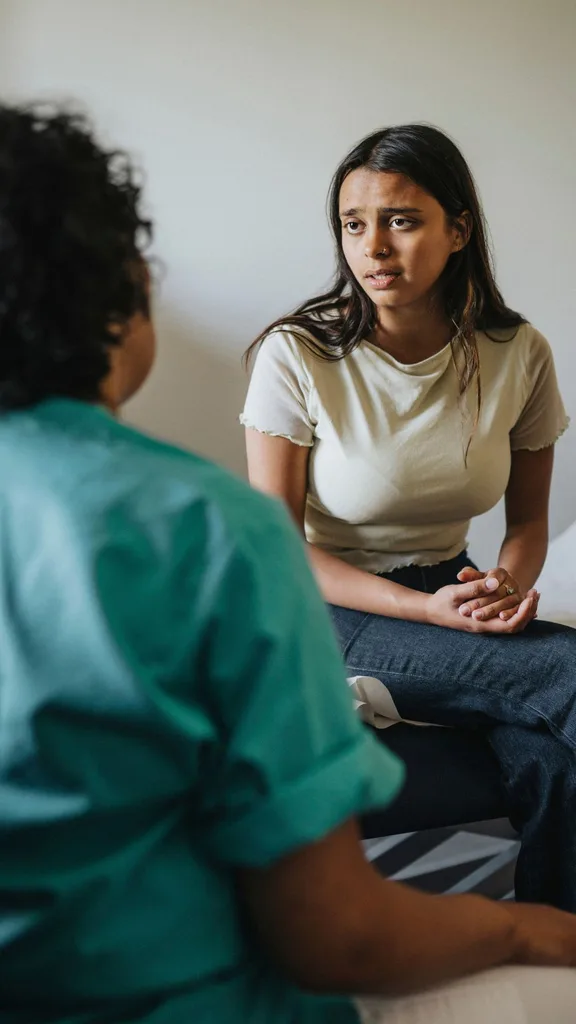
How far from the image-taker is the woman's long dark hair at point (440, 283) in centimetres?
150

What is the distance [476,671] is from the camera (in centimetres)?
134

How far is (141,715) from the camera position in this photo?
516 mm

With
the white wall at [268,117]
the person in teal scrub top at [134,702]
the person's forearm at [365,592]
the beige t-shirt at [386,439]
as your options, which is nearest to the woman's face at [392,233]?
the beige t-shirt at [386,439]

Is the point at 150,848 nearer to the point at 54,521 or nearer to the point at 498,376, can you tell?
the point at 54,521

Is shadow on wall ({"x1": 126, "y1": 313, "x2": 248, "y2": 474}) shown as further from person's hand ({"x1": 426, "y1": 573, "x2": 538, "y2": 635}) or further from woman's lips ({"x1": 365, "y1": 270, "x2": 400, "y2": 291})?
person's hand ({"x1": 426, "y1": 573, "x2": 538, "y2": 635})

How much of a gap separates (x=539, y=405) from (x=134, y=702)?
4.22 feet

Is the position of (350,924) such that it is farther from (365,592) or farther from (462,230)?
(462,230)

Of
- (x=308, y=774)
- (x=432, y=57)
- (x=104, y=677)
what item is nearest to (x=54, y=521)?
(x=104, y=677)

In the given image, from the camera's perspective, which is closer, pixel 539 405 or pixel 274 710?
pixel 274 710

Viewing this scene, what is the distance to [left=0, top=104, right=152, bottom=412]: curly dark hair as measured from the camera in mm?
535

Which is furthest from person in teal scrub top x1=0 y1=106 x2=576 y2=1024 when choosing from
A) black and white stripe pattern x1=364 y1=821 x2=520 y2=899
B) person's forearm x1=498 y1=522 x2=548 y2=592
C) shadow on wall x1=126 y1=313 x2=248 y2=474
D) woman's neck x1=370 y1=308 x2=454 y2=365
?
shadow on wall x1=126 y1=313 x2=248 y2=474

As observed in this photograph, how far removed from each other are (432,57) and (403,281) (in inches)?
40.5

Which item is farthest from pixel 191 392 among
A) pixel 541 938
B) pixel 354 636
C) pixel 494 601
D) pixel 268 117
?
pixel 541 938

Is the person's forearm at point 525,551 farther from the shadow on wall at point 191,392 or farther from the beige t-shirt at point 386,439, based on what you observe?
the shadow on wall at point 191,392
